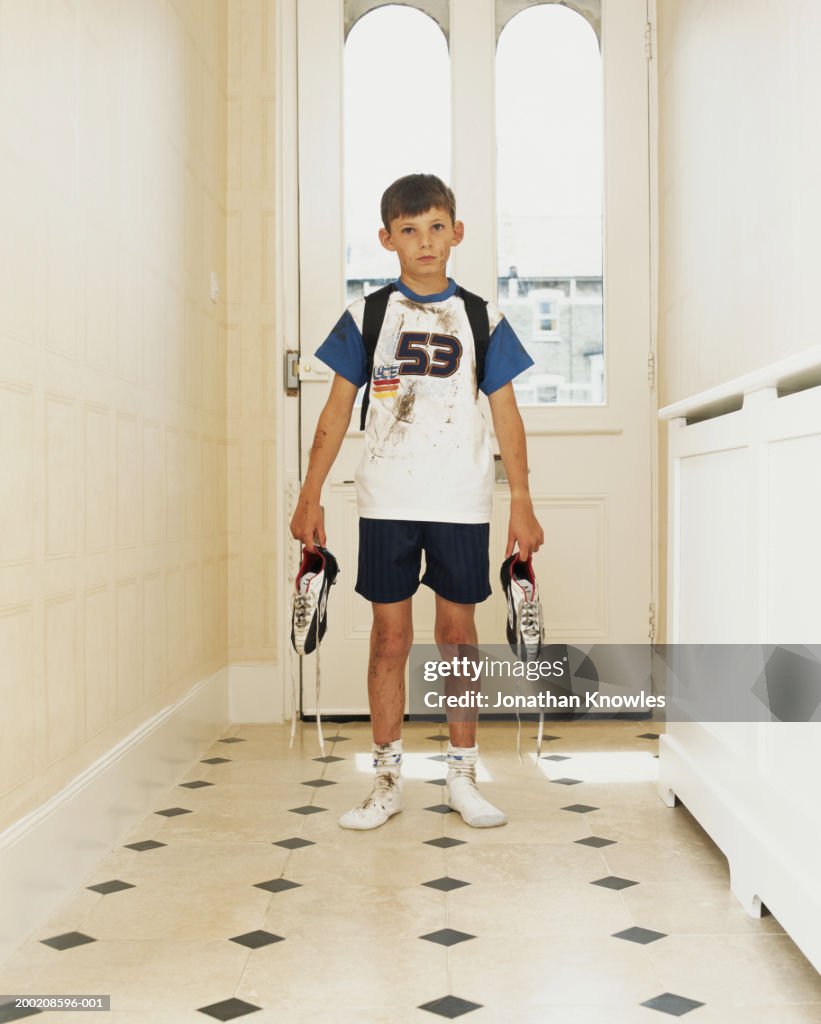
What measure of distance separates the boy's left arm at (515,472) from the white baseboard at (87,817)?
0.98 meters

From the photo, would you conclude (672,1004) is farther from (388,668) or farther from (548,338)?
(548,338)

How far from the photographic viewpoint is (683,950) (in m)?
1.76


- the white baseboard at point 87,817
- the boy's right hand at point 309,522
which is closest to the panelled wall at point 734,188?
the boy's right hand at point 309,522

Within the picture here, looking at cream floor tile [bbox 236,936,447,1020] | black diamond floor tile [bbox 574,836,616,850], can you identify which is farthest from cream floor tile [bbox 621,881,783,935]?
cream floor tile [bbox 236,936,447,1020]

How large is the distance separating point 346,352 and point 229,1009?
1.46 m

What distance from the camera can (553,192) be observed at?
147 inches

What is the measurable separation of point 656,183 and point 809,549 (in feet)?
7.87

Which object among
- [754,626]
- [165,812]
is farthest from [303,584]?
[754,626]

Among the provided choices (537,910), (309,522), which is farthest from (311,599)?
(537,910)

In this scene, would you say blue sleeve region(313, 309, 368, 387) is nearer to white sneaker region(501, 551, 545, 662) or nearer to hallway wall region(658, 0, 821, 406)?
white sneaker region(501, 551, 545, 662)

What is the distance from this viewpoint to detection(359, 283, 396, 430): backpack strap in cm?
257

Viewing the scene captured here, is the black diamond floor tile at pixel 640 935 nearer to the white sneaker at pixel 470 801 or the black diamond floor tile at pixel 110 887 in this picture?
the white sneaker at pixel 470 801

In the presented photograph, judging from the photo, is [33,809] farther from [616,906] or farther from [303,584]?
[616,906]

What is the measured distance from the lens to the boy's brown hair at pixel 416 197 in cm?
252
